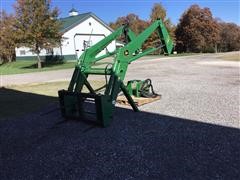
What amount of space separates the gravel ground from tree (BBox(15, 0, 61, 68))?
16.8 meters

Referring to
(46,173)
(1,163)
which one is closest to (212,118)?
(46,173)

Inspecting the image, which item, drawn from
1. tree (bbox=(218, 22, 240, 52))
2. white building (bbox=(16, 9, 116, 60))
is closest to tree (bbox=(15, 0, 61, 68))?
white building (bbox=(16, 9, 116, 60))

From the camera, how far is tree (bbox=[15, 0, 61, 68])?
2241cm

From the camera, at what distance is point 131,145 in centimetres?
454

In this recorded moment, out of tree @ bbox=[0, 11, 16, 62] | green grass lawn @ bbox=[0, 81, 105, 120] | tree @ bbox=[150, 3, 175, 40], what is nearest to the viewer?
green grass lawn @ bbox=[0, 81, 105, 120]

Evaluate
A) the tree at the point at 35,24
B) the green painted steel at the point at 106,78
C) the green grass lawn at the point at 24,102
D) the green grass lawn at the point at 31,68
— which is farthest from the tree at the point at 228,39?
the green painted steel at the point at 106,78

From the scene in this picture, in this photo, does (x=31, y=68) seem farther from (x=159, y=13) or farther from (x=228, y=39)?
(x=228, y=39)

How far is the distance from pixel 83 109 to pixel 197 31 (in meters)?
45.0

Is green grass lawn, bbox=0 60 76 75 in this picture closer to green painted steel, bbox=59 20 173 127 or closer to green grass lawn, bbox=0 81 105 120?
green grass lawn, bbox=0 81 105 120

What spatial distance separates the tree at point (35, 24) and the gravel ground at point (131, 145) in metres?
16.8

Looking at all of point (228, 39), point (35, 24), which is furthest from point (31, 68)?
point (228, 39)

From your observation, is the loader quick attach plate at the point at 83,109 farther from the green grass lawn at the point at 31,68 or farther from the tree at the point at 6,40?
the tree at the point at 6,40

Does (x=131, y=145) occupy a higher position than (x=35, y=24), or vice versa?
(x=35, y=24)

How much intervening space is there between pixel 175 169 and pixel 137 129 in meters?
1.78
